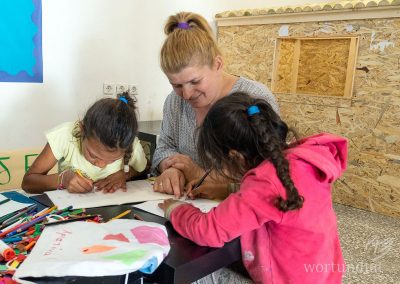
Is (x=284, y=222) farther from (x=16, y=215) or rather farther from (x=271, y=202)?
(x=16, y=215)

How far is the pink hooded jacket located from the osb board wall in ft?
5.74

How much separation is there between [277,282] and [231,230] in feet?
0.64

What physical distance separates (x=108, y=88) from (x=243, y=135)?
60.4 inches

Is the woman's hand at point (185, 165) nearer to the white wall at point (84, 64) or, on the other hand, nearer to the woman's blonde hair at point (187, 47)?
the woman's blonde hair at point (187, 47)

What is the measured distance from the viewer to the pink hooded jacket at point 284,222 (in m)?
0.74

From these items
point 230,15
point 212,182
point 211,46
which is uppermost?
point 230,15

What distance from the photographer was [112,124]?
44.7 inches

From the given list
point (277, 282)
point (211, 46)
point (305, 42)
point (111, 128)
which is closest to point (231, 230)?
point (277, 282)

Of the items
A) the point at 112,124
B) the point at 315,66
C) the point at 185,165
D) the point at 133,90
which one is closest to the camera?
the point at 112,124

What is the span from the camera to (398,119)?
91.1 inches

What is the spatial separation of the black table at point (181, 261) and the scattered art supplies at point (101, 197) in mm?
105

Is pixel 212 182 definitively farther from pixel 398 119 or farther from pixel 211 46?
pixel 398 119

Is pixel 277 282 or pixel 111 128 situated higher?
pixel 111 128

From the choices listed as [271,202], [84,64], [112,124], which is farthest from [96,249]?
[84,64]
